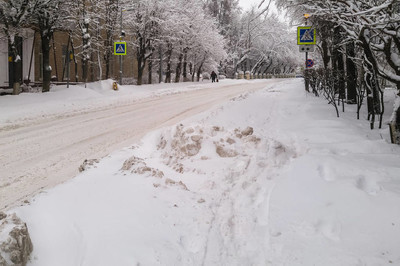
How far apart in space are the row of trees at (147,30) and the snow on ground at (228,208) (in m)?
2.89

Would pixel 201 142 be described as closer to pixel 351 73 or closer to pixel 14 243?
pixel 14 243

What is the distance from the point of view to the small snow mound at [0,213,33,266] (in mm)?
2449

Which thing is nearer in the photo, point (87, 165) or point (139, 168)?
point (139, 168)

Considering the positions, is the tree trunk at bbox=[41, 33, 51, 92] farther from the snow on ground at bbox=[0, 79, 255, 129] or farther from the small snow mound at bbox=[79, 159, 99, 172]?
the small snow mound at bbox=[79, 159, 99, 172]

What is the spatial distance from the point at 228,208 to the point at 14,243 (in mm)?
2381

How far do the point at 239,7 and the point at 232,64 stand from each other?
9372 mm

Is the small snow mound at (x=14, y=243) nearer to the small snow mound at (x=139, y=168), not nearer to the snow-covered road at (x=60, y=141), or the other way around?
the snow-covered road at (x=60, y=141)

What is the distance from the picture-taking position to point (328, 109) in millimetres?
11094

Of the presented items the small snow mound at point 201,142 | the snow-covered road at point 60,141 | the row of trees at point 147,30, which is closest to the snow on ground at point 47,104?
the snow-covered road at point 60,141

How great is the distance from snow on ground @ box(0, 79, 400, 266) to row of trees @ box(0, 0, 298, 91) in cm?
289

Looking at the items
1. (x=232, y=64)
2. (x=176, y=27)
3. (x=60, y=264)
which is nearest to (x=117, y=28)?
(x=176, y=27)

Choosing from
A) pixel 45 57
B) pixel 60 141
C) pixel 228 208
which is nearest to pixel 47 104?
pixel 45 57

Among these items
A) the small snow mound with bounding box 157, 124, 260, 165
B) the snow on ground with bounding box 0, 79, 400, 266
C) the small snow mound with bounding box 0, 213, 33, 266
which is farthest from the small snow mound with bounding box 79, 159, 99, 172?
the small snow mound with bounding box 0, 213, 33, 266

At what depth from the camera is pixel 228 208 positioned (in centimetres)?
411
